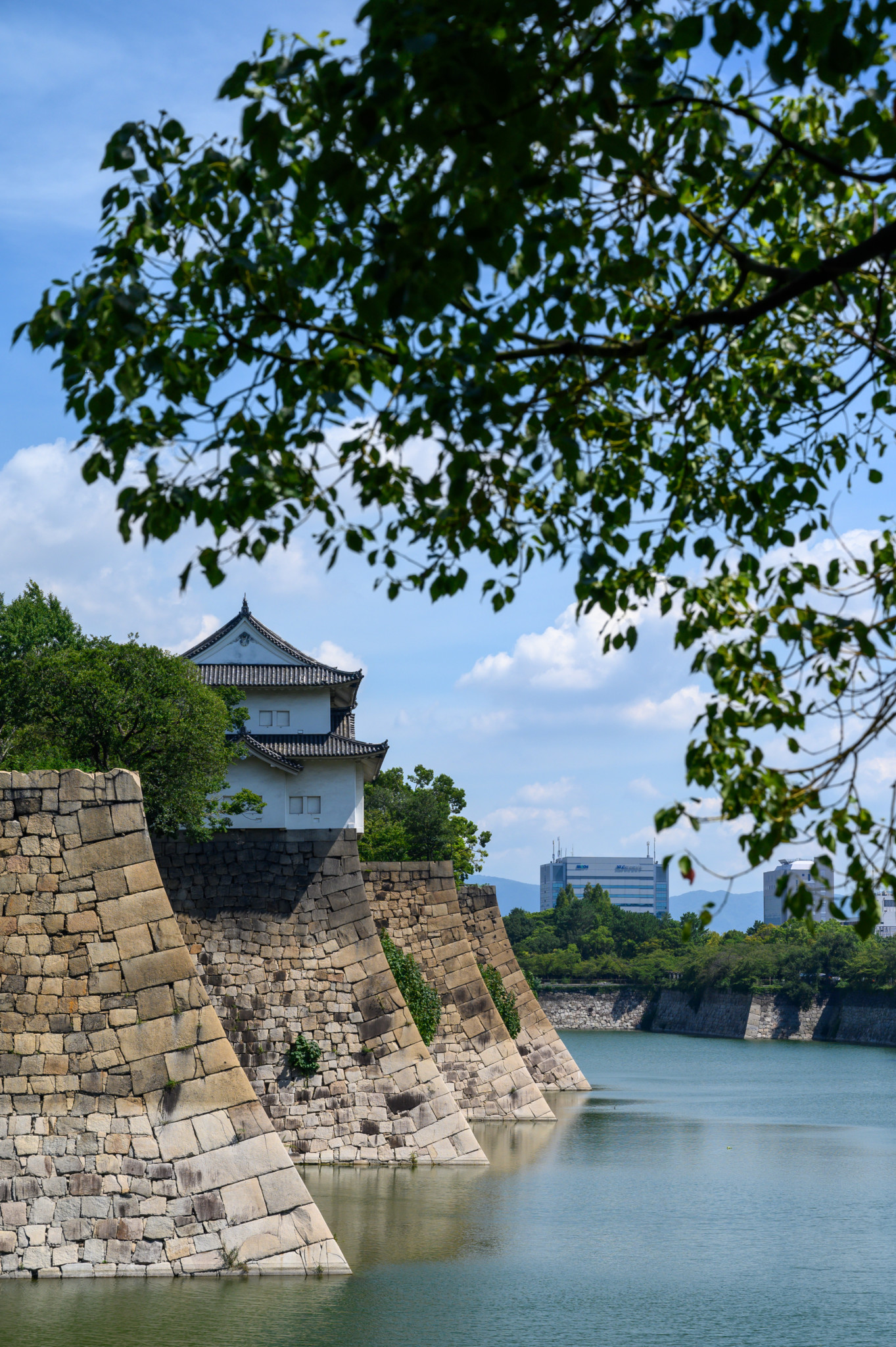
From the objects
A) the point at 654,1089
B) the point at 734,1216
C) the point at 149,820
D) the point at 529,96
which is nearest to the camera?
the point at 529,96

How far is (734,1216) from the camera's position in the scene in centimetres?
1488

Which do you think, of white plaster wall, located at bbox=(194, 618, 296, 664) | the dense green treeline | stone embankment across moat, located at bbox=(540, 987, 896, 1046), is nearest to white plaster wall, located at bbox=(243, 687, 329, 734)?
white plaster wall, located at bbox=(194, 618, 296, 664)

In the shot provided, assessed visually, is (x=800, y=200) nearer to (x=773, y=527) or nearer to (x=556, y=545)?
(x=773, y=527)

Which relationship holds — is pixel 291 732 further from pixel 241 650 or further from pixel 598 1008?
pixel 598 1008

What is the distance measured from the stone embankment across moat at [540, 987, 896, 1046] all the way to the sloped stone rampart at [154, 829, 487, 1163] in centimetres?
5038

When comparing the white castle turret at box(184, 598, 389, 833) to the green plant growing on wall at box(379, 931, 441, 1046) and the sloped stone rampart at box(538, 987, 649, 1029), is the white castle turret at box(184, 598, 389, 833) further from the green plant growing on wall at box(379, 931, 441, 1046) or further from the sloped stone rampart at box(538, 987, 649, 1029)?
the sloped stone rampart at box(538, 987, 649, 1029)

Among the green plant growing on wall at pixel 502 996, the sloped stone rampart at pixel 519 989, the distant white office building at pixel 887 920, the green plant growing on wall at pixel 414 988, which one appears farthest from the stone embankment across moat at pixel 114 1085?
the distant white office building at pixel 887 920

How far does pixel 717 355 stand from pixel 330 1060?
1259 cm

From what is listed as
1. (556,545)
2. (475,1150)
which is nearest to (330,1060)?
(475,1150)

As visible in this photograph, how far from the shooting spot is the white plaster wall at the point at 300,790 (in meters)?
32.7

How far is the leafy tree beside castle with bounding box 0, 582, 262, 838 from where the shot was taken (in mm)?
20406

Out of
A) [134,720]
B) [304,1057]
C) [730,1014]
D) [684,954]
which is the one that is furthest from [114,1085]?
[684,954]

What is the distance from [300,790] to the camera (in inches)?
1356

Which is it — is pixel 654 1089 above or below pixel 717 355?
below
